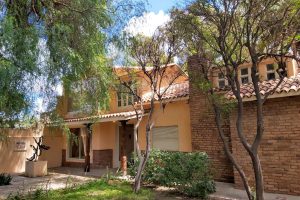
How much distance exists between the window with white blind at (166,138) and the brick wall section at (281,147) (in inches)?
218

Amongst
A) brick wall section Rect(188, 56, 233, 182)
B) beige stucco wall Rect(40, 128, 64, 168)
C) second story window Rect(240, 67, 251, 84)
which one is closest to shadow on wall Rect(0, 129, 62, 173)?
beige stucco wall Rect(40, 128, 64, 168)

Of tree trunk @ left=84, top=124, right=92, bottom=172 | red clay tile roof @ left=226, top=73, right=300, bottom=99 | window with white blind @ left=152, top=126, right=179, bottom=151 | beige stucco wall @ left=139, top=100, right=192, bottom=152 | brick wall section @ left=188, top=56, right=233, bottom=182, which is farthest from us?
tree trunk @ left=84, top=124, right=92, bottom=172

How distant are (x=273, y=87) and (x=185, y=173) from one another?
4933 millimetres

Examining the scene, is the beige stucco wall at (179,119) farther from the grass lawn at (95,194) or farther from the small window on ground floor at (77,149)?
the small window on ground floor at (77,149)

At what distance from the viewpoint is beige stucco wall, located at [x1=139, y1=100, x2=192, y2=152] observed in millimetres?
17203

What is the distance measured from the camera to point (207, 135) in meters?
15.8

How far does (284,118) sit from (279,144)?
105 centimetres

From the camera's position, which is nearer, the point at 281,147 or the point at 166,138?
the point at 281,147

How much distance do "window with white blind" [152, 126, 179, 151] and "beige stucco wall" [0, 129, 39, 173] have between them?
31.2 feet

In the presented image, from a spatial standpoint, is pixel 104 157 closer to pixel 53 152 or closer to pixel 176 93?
pixel 53 152

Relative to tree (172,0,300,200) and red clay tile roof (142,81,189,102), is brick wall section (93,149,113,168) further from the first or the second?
tree (172,0,300,200)

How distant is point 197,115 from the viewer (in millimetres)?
16484

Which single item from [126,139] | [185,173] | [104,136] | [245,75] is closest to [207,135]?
[245,75]

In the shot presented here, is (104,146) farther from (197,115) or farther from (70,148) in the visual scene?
(197,115)
